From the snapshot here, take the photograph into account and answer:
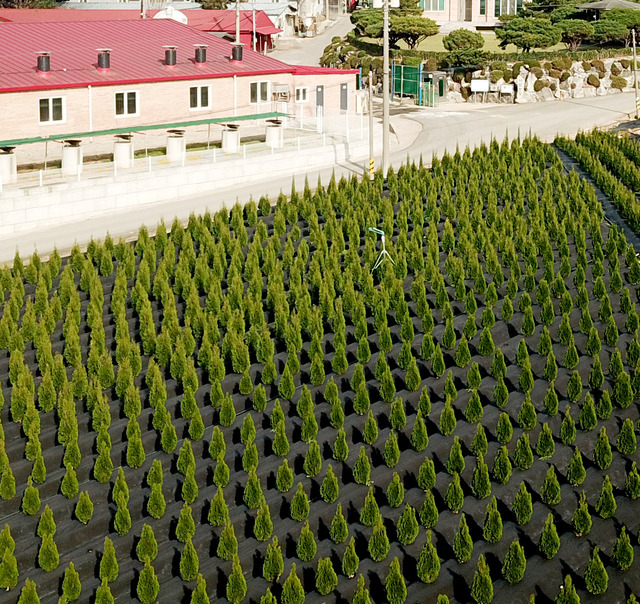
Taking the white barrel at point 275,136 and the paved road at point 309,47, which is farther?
the paved road at point 309,47

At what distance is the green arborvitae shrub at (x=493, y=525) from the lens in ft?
42.7

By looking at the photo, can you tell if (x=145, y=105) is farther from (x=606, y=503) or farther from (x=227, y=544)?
(x=606, y=503)

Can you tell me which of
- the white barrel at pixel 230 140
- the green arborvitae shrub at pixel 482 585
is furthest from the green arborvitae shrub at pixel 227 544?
the white barrel at pixel 230 140

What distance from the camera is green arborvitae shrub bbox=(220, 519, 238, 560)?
12.9 metres

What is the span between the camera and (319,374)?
54.4 ft

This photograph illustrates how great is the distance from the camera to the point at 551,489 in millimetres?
13711

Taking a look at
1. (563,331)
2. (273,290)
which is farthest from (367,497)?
(273,290)

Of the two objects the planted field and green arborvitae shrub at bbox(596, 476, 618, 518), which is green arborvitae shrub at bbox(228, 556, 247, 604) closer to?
the planted field

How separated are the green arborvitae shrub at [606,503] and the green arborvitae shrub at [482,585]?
204cm

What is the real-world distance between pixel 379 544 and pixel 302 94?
3675cm

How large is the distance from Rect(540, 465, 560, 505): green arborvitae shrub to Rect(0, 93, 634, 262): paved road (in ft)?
50.0

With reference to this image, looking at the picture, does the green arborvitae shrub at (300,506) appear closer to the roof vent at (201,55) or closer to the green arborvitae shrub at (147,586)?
the green arborvitae shrub at (147,586)

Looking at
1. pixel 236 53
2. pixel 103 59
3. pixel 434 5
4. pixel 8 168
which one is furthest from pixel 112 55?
pixel 434 5

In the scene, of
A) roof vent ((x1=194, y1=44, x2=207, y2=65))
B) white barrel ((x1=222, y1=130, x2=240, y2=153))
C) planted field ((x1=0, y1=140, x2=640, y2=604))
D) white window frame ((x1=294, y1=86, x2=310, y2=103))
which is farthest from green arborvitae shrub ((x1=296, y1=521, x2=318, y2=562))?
white window frame ((x1=294, y1=86, x2=310, y2=103))
